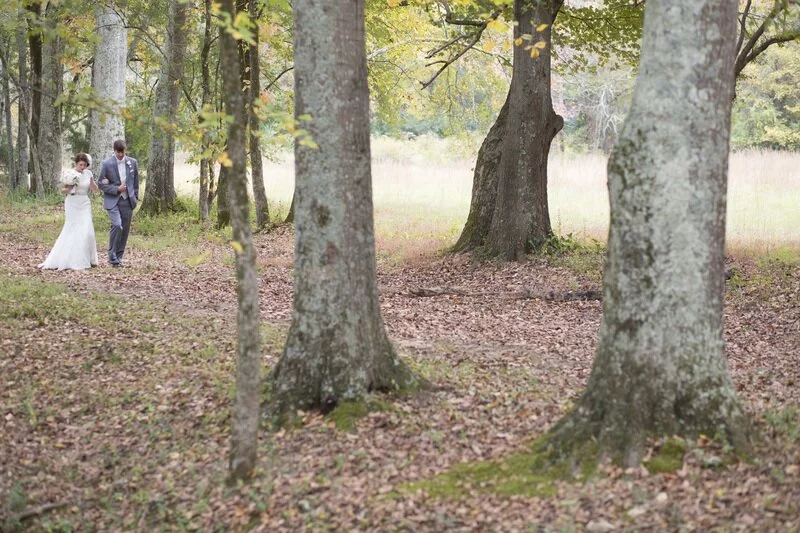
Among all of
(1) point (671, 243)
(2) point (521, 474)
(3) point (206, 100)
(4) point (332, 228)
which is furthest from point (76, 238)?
(1) point (671, 243)

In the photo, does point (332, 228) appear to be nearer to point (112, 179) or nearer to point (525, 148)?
point (525, 148)

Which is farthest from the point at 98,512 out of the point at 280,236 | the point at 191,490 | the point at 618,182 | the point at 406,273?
the point at 280,236

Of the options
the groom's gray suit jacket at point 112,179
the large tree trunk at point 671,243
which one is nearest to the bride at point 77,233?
the groom's gray suit jacket at point 112,179

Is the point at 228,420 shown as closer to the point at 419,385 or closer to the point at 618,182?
the point at 419,385

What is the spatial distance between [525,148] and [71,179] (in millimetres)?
7856

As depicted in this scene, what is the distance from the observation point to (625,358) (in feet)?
17.1

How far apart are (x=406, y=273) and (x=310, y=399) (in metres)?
8.09

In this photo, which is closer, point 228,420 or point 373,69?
point 228,420

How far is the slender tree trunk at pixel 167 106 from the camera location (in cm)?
2070

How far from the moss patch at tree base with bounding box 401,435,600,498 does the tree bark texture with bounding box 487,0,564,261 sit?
28.9ft

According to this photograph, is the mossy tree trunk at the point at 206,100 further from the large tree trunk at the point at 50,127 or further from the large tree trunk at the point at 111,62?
the large tree trunk at the point at 50,127

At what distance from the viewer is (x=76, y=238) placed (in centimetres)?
1408

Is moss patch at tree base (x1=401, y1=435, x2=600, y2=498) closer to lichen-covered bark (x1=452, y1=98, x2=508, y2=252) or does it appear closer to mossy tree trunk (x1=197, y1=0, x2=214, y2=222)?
lichen-covered bark (x1=452, y1=98, x2=508, y2=252)

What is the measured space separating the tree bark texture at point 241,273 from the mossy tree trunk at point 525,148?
9.17 metres
